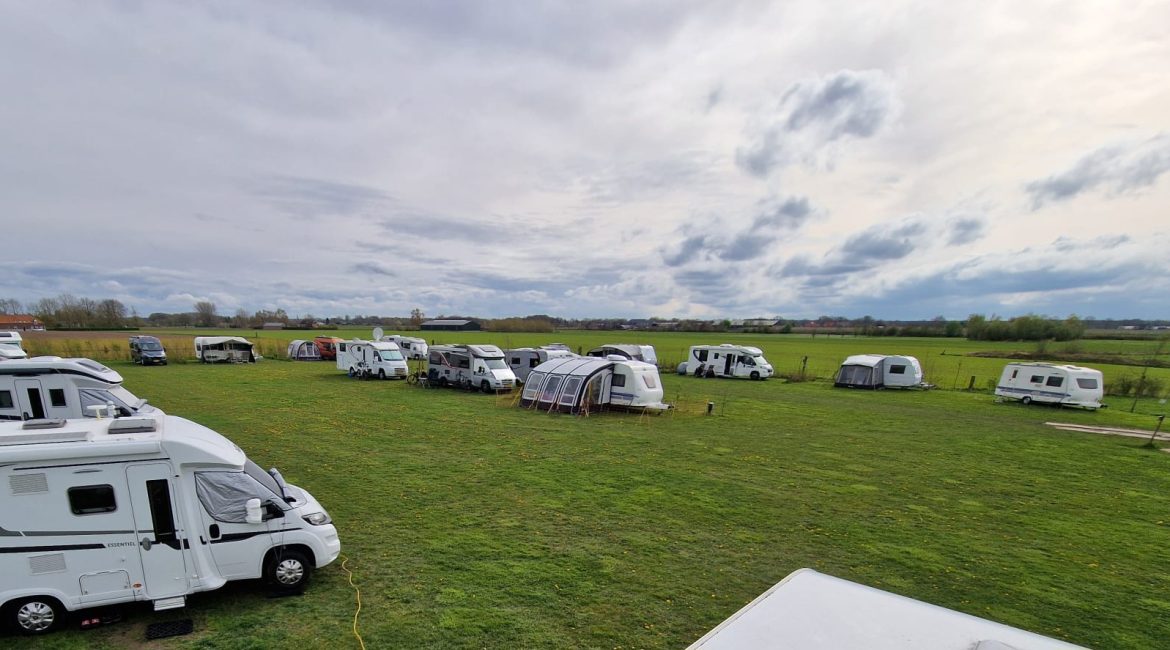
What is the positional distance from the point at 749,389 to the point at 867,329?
342 ft

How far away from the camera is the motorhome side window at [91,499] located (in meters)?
5.72

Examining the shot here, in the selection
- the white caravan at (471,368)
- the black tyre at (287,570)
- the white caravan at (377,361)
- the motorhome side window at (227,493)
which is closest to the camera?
the motorhome side window at (227,493)

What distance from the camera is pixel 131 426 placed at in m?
6.20

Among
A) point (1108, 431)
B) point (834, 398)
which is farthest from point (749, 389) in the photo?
point (1108, 431)

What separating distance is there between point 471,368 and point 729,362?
20085mm

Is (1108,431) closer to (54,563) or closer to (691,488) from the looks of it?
(691,488)

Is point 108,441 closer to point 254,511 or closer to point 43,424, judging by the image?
point 43,424

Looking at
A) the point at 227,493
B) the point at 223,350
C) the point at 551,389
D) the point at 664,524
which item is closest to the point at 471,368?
the point at 551,389

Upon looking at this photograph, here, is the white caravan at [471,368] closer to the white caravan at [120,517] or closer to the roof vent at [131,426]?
the white caravan at [120,517]

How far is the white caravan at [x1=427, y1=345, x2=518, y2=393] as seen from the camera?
86.1 feet

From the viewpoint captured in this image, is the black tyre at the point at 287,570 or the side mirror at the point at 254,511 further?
the black tyre at the point at 287,570

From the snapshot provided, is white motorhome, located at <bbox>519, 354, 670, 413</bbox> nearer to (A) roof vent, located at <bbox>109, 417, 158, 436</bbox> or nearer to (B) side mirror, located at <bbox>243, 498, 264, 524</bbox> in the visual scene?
(B) side mirror, located at <bbox>243, 498, 264, 524</bbox>

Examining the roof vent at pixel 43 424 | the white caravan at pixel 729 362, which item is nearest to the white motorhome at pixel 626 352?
the white caravan at pixel 729 362

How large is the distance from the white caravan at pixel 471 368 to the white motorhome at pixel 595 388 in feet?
15.0
